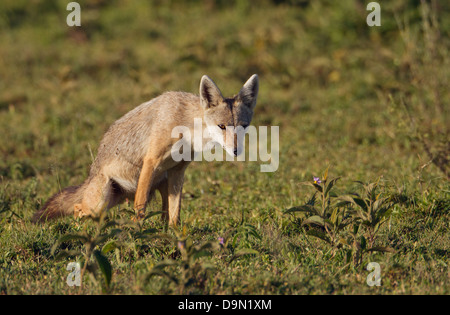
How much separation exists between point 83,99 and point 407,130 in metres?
6.50

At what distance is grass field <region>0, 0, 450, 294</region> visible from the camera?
4715 millimetres

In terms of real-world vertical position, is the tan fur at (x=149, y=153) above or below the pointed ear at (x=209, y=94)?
below

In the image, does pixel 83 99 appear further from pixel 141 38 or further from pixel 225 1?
pixel 225 1

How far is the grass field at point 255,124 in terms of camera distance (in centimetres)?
471

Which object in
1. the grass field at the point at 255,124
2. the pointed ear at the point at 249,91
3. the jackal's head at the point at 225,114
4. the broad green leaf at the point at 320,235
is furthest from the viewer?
the pointed ear at the point at 249,91

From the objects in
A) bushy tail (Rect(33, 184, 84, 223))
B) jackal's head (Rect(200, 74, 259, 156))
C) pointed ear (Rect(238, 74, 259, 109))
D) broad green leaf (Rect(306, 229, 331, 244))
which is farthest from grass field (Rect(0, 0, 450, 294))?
pointed ear (Rect(238, 74, 259, 109))

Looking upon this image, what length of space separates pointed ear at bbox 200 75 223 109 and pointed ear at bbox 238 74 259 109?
0.29 m

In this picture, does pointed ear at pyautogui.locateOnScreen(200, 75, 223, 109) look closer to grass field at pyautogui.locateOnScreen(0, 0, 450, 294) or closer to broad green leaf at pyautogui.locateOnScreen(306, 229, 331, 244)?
→ grass field at pyautogui.locateOnScreen(0, 0, 450, 294)

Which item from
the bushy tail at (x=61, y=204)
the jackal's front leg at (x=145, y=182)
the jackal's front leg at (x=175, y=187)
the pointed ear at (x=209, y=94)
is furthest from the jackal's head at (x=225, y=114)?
the bushy tail at (x=61, y=204)

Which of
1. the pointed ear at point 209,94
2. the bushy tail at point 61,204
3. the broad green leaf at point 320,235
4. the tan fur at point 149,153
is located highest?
the pointed ear at point 209,94

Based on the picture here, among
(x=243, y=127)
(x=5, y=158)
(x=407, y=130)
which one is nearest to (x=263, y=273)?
(x=243, y=127)

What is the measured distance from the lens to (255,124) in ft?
33.7

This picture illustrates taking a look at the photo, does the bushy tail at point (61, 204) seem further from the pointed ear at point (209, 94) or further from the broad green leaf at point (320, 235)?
the broad green leaf at point (320, 235)

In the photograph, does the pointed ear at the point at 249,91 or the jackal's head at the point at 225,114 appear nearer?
the jackal's head at the point at 225,114
